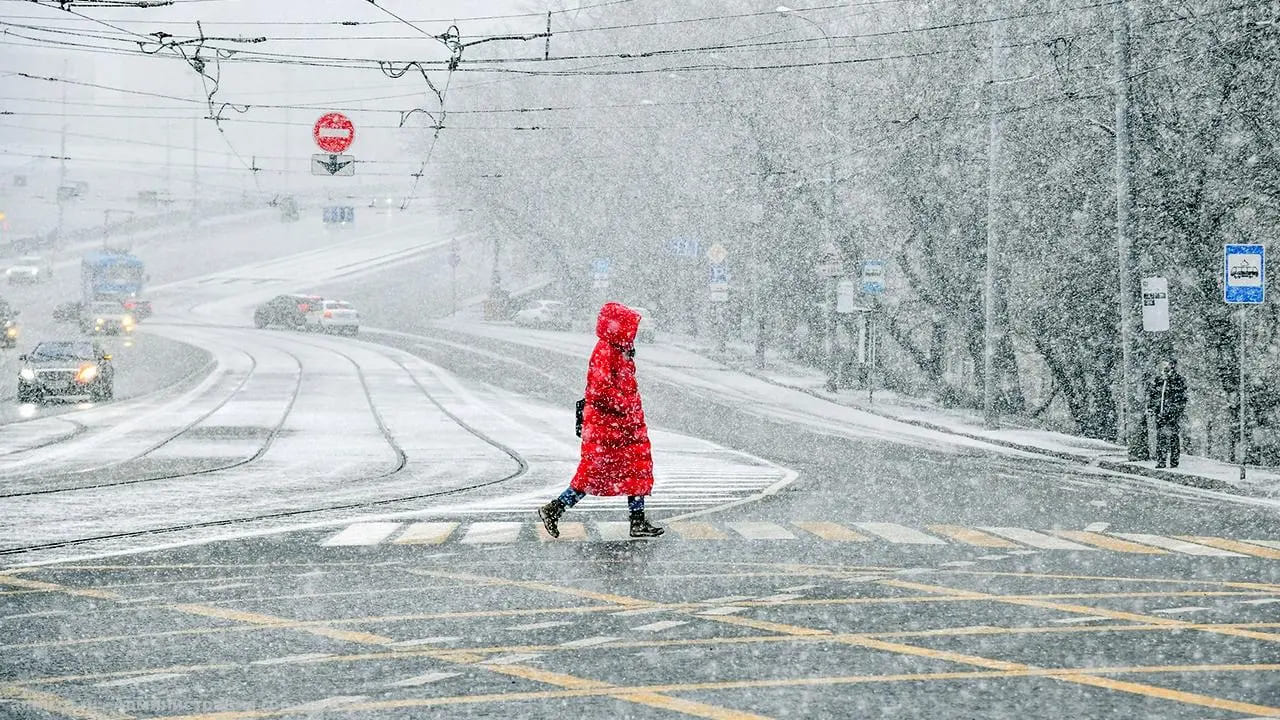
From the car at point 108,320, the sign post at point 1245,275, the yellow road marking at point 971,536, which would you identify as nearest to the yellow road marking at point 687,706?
the yellow road marking at point 971,536

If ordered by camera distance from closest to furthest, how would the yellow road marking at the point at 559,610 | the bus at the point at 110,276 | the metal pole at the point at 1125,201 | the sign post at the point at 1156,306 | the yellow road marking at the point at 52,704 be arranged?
the yellow road marking at the point at 52,704, the yellow road marking at the point at 559,610, the sign post at the point at 1156,306, the metal pole at the point at 1125,201, the bus at the point at 110,276

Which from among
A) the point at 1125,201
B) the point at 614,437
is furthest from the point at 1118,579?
the point at 1125,201

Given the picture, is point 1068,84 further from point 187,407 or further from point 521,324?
point 521,324

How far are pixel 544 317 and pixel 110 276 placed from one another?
19.8 m

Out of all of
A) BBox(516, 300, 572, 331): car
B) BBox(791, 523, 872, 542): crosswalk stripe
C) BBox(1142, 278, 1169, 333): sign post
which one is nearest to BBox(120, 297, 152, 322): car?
BBox(516, 300, 572, 331): car

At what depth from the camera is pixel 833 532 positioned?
13852 mm

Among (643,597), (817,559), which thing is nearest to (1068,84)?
(817,559)

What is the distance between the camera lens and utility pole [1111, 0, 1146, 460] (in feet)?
80.7

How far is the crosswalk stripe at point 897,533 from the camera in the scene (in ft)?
43.3

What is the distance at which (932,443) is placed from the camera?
2803cm

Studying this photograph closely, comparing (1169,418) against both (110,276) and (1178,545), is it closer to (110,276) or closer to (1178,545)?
(1178,545)

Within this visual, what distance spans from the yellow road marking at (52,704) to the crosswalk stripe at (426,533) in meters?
5.92

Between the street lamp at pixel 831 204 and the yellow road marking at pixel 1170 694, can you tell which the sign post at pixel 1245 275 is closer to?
the yellow road marking at pixel 1170 694

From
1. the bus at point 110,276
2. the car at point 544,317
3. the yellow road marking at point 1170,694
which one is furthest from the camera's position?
the car at point 544,317
